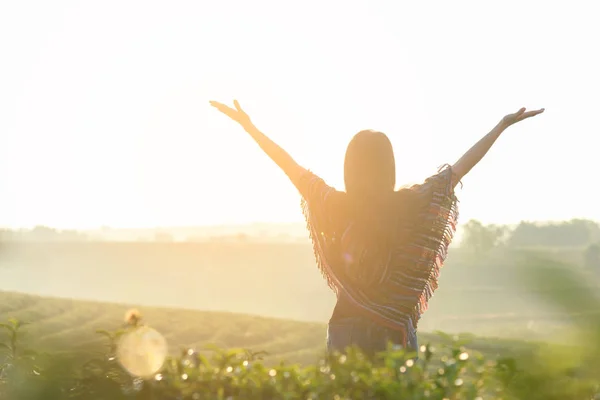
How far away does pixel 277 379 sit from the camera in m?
2.75

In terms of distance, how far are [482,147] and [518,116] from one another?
0.45 metres

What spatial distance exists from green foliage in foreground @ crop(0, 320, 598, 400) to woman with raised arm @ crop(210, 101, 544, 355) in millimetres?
2594

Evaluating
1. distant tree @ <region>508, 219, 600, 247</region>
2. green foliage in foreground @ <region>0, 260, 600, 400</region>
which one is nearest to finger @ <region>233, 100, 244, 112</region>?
distant tree @ <region>508, 219, 600, 247</region>

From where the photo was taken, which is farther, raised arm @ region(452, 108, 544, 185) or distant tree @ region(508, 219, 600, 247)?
raised arm @ region(452, 108, 544, 185)

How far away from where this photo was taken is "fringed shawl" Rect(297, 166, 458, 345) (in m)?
5.49

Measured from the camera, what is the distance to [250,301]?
5418 inches

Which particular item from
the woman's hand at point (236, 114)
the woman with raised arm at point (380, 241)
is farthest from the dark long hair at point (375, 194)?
the woman's hand at point (236, 114)

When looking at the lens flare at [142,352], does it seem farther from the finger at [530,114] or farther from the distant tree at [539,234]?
the finger at [530,114]

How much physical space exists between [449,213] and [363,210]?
0.58 m

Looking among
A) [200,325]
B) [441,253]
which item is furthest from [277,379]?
[200,325]

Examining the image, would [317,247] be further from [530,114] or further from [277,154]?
[530,114]

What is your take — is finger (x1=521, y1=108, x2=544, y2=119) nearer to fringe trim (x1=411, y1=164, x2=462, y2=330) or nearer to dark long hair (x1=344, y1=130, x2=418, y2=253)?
fringe trim (x1=411, y1=164, x2=462, y2=330)

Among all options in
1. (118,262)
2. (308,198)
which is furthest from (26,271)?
(308,198)

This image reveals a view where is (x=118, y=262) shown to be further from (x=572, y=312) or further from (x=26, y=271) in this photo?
(x=572, y=312)
